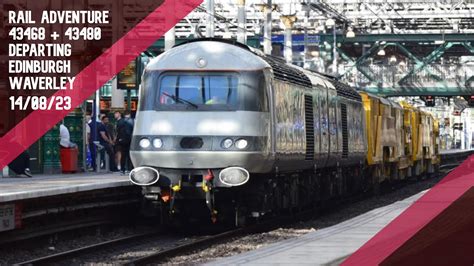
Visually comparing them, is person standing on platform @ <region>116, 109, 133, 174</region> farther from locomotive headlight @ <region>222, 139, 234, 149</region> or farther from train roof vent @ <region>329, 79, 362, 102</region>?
locomotive headlight @ <region>222, 139, 234, 149</region>

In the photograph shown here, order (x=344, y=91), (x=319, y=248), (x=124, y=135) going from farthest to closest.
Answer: (x=344, y=91)
(x=124, y=135)
(x=319, y=248)

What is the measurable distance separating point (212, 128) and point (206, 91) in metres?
0.75

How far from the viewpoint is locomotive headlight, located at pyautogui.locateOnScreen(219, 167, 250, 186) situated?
1956 cm

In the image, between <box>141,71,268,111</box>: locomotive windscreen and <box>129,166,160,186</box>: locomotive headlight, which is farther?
<box>141,71,268,111</box>: locomotive windscreen

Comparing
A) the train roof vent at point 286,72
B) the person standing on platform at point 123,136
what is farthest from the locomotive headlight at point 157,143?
the person standing on platform at point 123,136

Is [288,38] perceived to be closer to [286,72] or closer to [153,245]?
[286,72]

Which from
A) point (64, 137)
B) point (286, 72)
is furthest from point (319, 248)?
point (64, 137)

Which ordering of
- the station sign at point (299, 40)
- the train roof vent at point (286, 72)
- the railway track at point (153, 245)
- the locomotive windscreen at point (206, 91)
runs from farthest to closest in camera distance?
1. the station sign at point (299, 40)
2. the train roof vent at point (286, 72)
3. the locomotive windscreen at point (206, 91)
4. the railway track at point (153, 245)

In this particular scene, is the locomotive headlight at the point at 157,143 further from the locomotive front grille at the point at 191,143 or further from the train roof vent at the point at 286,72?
the train roof vent at the point at 286,72

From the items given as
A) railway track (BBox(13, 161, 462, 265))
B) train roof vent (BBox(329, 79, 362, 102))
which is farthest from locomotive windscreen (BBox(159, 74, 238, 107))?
train roof vent (BBox(329, 79, 362, 102))

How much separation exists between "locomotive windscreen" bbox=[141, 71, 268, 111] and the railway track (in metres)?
2.15

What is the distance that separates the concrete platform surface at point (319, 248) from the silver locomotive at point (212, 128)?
6.43 feet

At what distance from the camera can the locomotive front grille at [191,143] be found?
1972cm

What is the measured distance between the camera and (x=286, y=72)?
899 inches
